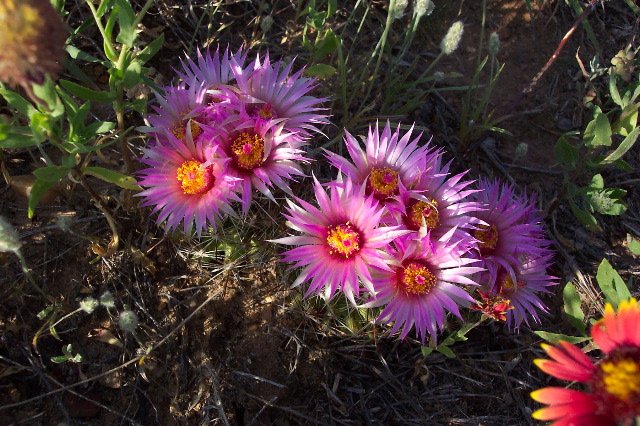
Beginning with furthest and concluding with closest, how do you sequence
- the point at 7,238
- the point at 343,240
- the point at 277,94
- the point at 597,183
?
the point at 597,183
the point at 277,94
the point at 343,240
the point at 7,238

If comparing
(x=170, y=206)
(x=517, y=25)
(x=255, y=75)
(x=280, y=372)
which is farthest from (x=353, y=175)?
(x=517, y=25)

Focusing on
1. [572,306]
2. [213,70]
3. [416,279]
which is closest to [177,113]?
[213,70]

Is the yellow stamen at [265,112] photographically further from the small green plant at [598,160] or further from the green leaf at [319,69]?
the small green plant at [598,160]

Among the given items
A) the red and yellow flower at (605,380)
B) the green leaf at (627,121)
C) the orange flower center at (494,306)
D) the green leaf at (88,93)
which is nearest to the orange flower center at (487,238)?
the orange flower center at (494,306)

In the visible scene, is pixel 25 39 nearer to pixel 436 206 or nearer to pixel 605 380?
pixel 436 206

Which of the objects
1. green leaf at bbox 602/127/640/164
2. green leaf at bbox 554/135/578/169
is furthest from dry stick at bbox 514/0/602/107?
green leaf at bbox 602/127/640/164

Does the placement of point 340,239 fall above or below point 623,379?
below


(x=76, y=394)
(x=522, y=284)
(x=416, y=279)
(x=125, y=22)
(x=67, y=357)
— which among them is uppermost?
(x=125, y=22)
